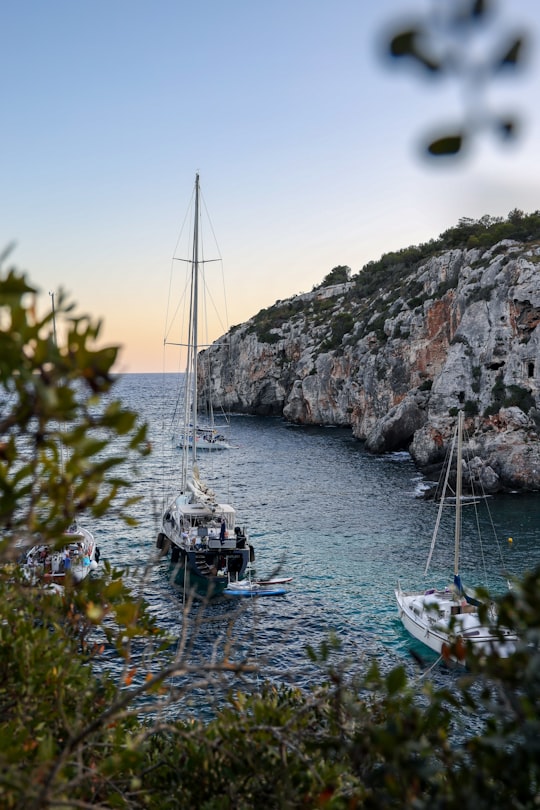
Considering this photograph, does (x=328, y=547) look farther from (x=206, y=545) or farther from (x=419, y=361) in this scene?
(x=419, y=361)

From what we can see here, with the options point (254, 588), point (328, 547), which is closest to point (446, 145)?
point (254, 588)

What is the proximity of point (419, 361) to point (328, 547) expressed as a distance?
33.7m

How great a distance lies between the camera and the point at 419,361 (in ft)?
189

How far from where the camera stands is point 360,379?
64688 mm

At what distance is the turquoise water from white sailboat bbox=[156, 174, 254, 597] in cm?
101

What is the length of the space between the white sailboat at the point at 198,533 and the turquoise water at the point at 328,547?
101 cm

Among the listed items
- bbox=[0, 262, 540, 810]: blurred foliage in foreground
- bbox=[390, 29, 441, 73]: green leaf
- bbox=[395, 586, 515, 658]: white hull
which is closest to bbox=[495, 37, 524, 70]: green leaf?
bbox=[390, 29, 441, 73]: green leaf

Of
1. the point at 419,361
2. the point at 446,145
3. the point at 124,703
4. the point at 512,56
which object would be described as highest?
the point at 419,361

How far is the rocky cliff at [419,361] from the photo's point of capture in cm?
4112

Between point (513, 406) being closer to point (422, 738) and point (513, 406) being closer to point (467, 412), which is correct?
point (467, 412)

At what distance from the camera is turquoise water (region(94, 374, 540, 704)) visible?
Result: 62.0ft

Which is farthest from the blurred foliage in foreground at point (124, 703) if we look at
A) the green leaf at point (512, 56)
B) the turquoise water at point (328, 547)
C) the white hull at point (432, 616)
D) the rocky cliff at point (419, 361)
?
the rocky cliff at point (419, 361)

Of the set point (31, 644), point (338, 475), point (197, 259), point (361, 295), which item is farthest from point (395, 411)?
point (31, 644)

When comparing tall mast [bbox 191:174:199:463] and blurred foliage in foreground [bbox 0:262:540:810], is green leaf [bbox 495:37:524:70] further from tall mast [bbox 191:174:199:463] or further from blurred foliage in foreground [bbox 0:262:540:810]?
tall mast [bbox 191:174:199:463]
